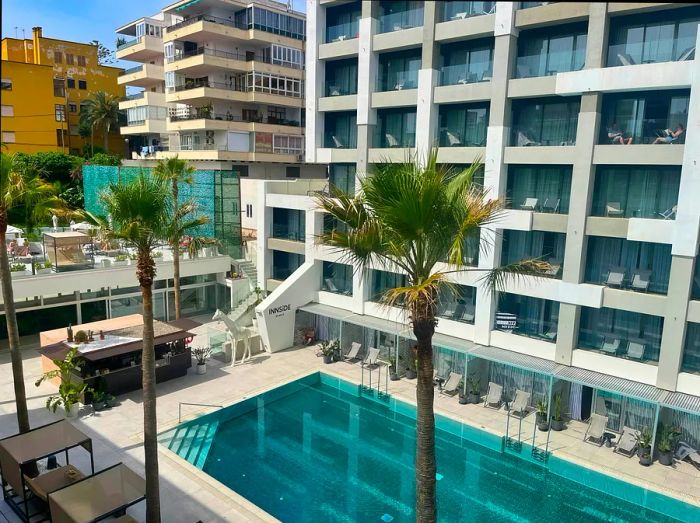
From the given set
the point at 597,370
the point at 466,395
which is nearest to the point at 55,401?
the point at 466,395

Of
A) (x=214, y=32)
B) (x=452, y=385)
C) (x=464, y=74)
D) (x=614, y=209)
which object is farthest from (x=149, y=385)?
(x=214, y=32)

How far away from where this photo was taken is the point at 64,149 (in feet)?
208

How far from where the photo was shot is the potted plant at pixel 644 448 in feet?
60.6

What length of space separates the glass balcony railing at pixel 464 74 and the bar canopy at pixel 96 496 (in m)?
19.7

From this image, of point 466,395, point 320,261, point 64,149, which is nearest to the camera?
point 466,395

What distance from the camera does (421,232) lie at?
31.0 feet

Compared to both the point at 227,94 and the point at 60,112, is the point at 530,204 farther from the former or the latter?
the point at 60,112

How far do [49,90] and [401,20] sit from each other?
162 ft

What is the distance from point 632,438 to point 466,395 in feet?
20.4

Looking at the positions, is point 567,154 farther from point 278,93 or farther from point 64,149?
point 64,149

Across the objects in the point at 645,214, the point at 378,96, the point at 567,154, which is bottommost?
the point at 645,214

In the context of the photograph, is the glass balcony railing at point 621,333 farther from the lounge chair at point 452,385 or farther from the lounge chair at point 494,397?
the lounge chair at point 452,385

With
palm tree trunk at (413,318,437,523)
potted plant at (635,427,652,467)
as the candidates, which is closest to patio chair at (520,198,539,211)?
potted plant at (635,427,652,467)

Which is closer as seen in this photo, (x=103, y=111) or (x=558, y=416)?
(x=558, y=416)
